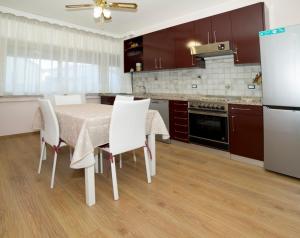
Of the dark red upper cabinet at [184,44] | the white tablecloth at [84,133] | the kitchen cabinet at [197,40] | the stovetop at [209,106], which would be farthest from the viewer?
the dark red upper cabinet at [184,44]

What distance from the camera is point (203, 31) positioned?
3422 millimetres

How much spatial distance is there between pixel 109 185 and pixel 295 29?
255 centimetres

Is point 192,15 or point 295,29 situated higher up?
point 192,15

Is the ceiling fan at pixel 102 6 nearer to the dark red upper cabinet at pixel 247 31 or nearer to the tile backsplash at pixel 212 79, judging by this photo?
the dark red upper cabinet at pixel 247 31

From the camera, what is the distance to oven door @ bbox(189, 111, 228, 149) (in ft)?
9.93

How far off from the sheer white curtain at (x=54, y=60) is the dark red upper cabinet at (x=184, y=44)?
210 centimetres

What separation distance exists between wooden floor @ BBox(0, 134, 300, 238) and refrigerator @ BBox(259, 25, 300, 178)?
0.87 feet

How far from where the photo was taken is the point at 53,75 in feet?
14.3

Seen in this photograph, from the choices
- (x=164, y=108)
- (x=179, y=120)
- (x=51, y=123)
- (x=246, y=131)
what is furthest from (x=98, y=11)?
(x=246, y=131)

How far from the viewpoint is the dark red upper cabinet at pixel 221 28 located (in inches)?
122

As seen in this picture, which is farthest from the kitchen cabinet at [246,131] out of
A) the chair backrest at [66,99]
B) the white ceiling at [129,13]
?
the chair backrest at [66,99]

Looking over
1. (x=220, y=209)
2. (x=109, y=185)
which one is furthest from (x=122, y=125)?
(x=220, y=209)

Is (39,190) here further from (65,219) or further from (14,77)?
(14,77)

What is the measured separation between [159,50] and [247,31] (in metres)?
1.84
